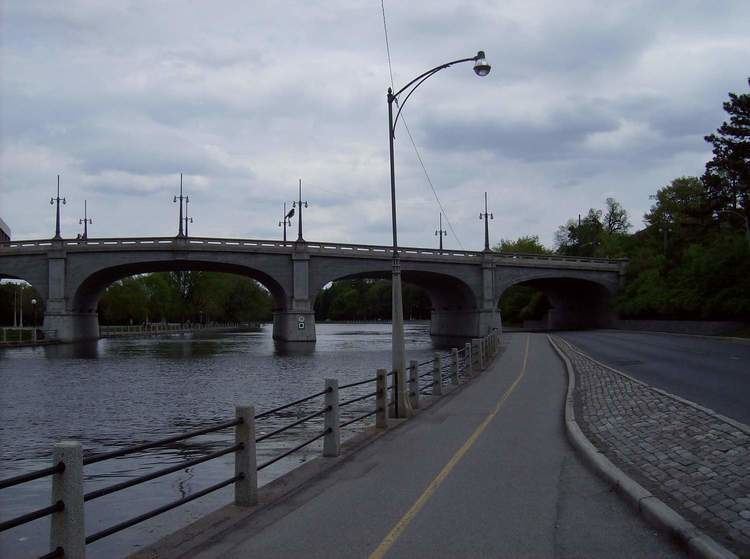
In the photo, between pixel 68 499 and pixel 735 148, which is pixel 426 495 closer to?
pixel 68 499

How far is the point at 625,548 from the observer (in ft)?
20.8

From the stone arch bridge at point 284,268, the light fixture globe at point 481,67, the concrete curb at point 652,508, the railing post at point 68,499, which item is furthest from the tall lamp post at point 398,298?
the stone arch bridge at point 284,268

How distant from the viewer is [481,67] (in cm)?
1638

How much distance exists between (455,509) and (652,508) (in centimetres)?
203

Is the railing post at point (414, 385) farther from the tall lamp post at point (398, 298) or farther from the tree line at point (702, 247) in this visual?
the tree line at point (702, 247)

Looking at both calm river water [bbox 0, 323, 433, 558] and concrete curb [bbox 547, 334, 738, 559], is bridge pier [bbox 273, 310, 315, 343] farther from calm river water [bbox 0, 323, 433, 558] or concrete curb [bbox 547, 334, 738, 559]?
concrete curb [bbox 547, 334, 738, 559]

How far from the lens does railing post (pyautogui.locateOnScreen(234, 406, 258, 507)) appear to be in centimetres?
792

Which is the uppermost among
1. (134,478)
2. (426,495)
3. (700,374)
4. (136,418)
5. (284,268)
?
(284,268)

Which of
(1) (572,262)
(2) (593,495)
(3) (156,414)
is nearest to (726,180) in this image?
(1) (572,262)

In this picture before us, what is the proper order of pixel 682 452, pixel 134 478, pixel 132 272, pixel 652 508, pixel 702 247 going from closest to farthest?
1. pixel 652 508
2. pixel 134 478
3. pixel 682 452
4. pixel 702 247
5. pixel 132 272

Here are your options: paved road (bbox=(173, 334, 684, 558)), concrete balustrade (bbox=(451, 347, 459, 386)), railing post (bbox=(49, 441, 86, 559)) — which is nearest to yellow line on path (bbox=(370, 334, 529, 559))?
paved road (bbox=(173, 334, 684, 558))

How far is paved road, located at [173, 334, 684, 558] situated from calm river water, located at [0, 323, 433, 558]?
2194 mm

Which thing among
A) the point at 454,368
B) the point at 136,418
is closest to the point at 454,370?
the point at 454,368

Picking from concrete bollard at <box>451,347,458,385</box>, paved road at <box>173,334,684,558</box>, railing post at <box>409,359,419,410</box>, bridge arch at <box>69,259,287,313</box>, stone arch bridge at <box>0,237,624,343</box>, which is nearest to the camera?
paved road at <box>173,334,684,558</box>
